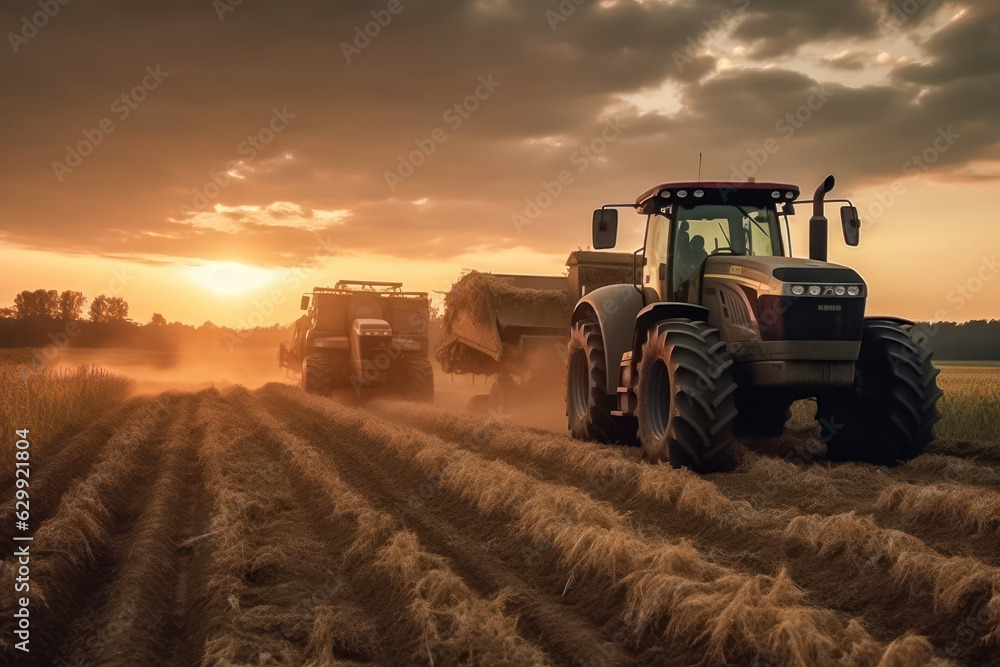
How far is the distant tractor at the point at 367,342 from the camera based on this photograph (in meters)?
20.6

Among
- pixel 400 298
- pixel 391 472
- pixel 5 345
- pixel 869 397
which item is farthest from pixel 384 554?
pixel 5 345

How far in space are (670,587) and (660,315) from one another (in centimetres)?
462

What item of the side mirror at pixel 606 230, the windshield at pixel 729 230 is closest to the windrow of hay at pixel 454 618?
the side mirror at pixel 606 230

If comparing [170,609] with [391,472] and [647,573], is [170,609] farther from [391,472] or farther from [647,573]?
[391,472]

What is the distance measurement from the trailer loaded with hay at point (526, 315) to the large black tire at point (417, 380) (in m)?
4.61

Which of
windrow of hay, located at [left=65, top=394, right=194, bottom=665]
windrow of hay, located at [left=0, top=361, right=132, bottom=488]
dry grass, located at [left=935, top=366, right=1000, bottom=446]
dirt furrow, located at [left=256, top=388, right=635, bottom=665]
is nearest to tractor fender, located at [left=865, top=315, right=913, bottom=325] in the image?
dry grass, located at [left=935, top=366, right=1000, bottom=446]

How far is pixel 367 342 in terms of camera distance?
20.6 meters

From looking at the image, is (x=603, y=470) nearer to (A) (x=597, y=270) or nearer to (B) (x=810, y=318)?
(B) (x=810, y=318)

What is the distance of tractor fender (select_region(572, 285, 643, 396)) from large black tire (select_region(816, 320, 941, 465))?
2420 mm

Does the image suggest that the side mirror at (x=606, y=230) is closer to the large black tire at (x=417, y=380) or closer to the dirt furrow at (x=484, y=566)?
the dirt furrow at (x=484, y=566)

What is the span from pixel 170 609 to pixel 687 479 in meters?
4.39

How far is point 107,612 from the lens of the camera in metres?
5.10

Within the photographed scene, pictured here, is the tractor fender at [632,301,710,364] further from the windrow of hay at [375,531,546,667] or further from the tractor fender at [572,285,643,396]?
the windrow of hay at [375,531,546,667]

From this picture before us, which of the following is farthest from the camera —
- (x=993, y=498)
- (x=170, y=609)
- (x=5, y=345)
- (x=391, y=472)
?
(x=5, y=345)
